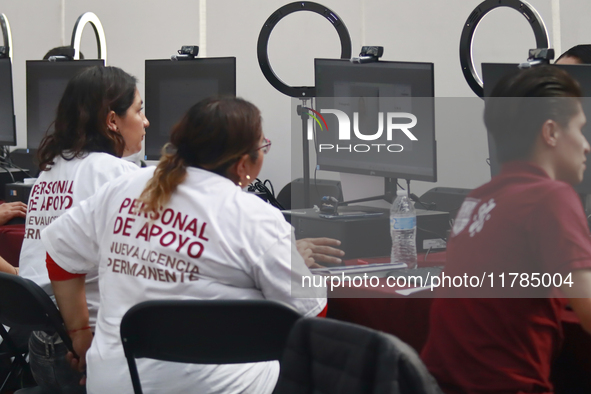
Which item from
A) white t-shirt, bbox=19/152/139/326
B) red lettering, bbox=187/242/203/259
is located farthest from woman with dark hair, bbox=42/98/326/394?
white t-shirt, bbox=19/152/139/326

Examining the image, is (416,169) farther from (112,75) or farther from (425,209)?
(112,75)

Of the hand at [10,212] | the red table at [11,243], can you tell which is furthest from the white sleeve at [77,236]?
the hand at [10,212]

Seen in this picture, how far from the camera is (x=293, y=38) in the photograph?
386 cm

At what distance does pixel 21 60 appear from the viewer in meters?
5.01

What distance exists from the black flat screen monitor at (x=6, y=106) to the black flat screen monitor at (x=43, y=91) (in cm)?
16

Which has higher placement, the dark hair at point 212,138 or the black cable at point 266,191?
the dark hair at point 212,138

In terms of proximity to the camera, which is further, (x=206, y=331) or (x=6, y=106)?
(x=6, y=106)

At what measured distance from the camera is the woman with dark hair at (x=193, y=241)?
139cm

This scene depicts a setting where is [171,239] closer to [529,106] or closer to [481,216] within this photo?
[481,216]

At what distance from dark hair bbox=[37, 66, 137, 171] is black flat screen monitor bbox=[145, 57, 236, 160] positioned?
2.42ft

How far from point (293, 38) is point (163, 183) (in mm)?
2591

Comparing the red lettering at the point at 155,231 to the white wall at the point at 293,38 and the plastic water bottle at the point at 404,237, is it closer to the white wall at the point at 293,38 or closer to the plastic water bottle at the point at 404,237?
the plastic water bottle at the point at 404,237

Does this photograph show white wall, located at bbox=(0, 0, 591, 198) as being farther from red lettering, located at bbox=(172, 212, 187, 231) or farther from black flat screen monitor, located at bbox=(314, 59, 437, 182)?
red lettering, located at bbox=(172, 212, 187, 231)

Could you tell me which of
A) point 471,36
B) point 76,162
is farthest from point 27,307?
point 471,36
